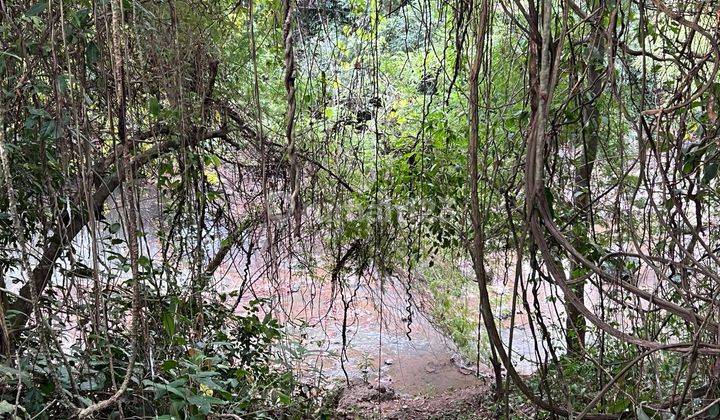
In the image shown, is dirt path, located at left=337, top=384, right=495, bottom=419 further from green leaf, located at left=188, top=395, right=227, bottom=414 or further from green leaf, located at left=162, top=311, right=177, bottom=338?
green leaf, located at left=188, top=395, right=227, bottom=414

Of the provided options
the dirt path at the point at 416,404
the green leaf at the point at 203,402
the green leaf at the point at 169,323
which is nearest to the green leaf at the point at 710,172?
the green leaf at the point at 203,402

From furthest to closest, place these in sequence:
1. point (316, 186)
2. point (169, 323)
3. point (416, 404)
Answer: point (416, 404) < point (316, 186) < point (169, 323)

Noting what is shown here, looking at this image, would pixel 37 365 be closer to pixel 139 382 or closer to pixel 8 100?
pixel 139 382

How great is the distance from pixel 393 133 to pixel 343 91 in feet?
1.01

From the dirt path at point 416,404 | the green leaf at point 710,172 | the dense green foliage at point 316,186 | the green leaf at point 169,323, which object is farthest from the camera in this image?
the dirt path at point 416,404

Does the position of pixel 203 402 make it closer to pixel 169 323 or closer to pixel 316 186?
pixel 169 323

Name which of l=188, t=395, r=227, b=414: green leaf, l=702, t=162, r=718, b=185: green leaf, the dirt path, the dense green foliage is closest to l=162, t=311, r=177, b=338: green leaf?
the dense green foliage

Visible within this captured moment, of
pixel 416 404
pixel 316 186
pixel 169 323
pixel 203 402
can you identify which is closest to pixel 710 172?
pixel 203 402

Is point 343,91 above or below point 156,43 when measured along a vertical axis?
above

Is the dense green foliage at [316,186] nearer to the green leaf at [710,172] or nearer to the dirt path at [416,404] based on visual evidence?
the green leaf at [710,172]

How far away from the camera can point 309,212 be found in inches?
105

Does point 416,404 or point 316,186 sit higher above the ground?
point 316,186

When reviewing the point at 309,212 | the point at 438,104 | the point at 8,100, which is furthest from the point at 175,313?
the point at 438,104

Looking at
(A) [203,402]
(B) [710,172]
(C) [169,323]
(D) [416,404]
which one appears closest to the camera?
(A) [203,402]
